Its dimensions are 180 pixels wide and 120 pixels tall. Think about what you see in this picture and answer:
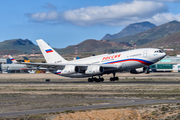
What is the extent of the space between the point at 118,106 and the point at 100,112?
3.10 meters

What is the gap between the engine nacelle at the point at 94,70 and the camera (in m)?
53.5

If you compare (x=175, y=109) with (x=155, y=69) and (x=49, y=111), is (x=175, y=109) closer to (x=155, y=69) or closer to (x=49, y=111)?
(x=49, y=111)

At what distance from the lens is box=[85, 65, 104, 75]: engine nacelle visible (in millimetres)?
53478

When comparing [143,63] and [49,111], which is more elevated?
[143,63]

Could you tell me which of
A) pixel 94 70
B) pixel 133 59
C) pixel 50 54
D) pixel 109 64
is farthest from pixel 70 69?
pixel 133 59

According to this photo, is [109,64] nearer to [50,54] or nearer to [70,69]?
[70,69]

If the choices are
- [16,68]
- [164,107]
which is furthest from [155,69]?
[164,107]

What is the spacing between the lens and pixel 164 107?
918 inches

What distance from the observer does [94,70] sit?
53.8 m

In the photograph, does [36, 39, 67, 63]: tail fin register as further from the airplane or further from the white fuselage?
the white fuselage

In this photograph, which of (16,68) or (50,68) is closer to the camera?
(50,68)

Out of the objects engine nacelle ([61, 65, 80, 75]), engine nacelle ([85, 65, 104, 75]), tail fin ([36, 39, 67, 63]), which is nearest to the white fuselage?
engine nacelle ([85, 65, 104, 75])

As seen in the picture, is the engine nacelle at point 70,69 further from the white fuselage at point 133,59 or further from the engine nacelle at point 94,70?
the white fuselage at point 133,59

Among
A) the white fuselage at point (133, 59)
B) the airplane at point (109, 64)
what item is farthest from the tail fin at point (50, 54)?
the white fuselage at point (133, 59)
